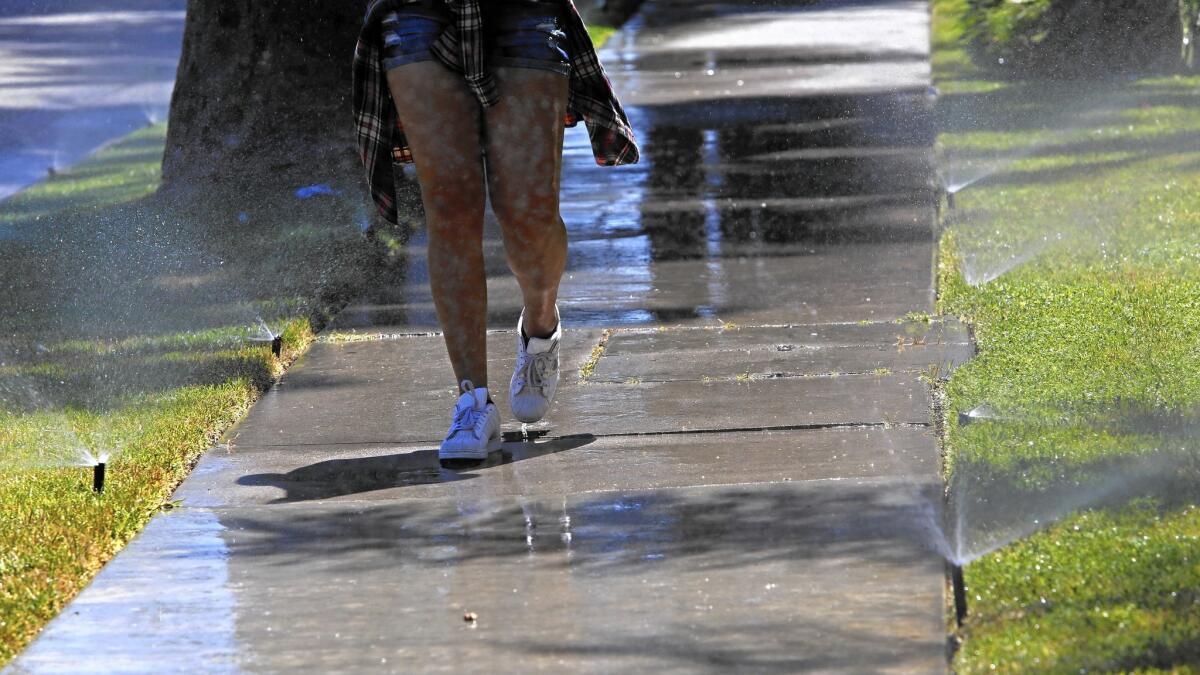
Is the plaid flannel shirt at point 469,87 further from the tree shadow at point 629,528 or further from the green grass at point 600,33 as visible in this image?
the green grass at point 600,33

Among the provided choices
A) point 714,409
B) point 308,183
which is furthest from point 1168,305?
point 308,183

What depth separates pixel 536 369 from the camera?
4668 millimetres

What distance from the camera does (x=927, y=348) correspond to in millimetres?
5156

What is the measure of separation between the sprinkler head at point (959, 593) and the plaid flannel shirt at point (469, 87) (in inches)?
66.0

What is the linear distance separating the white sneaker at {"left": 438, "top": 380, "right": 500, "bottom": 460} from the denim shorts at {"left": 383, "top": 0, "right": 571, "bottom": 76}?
0.84 metres

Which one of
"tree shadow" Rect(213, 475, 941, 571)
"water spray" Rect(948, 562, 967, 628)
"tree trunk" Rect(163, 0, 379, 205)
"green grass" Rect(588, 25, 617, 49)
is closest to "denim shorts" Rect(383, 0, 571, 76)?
"tree shadow" Rect(213, 475, 941, 571)

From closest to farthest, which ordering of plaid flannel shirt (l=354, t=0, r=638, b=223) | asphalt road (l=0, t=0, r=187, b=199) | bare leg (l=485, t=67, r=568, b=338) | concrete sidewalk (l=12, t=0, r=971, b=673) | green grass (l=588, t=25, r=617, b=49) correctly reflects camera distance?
concrete sidewalk (l=12, t=0, r=971, b=673) < plaid flannel shirt (l=354, t=0, r=638, b=223) < bare leg (l=485, t=67, r=568, b=338) < asphalt road (l=0, t=0, r=187, b=199) < green grass (l=588, t=25, r=617, b=49)

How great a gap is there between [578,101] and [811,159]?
4108mm

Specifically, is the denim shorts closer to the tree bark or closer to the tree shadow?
the tree shadow

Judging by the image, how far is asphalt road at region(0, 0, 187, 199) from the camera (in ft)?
39.2

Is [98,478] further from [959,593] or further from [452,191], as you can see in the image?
[959,593]

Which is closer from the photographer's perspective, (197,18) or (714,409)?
(714,409)

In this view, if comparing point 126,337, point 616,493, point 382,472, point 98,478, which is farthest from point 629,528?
point 126,337

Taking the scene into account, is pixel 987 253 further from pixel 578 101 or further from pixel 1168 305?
pixel 578 101
